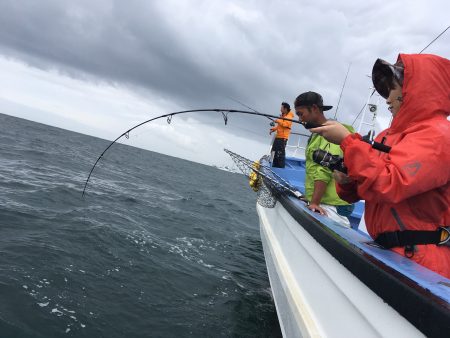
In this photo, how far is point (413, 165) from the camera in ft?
5.30

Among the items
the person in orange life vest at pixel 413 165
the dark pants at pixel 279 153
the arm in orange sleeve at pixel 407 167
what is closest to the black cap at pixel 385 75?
the person in orange life vest at pixel 413 165

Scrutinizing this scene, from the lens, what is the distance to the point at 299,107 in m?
3.64

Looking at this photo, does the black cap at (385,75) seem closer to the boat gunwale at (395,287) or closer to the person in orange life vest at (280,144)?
the boat gunwale at (395,287)

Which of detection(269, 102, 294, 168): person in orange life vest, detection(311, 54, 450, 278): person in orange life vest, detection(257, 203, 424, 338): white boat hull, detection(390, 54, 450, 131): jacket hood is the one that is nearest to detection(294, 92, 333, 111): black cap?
detection(257, 203, 424, 338): white boat hull

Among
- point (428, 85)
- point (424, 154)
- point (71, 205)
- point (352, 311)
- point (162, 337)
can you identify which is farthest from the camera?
point (71, 205)

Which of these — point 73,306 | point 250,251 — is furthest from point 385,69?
point 250,251

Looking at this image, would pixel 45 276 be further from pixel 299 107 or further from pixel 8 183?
pixel 8 183

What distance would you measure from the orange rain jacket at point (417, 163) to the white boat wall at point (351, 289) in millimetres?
220

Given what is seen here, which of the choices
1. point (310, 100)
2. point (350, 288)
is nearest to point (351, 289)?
point (350, 288)

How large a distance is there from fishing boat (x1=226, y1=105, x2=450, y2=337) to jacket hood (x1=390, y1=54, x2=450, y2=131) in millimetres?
804

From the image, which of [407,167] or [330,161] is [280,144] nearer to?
[330,161]

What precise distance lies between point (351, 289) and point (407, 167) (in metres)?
0.81

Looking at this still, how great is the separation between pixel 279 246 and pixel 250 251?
5.15m

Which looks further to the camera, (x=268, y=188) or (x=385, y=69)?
(x=268, y=188)
